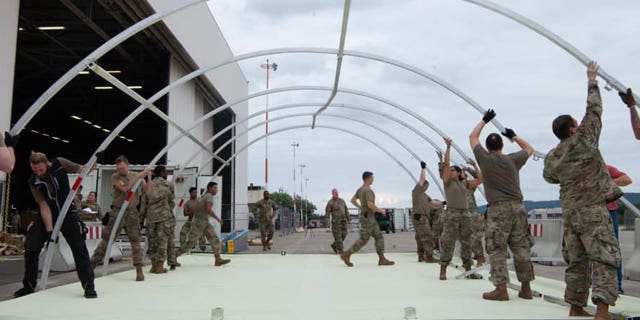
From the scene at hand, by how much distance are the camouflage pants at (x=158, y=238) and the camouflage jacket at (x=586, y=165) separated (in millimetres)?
6405

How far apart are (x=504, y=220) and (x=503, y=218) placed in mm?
24

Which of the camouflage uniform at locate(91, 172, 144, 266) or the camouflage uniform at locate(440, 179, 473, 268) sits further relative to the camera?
the camouflage uniform at locate(91, 172, 144, 266)

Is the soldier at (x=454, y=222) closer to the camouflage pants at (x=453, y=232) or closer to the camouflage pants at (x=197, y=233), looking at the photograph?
the camouflage pants at (x=453, y=232)

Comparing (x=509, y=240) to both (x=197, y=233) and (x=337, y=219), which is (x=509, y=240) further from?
(x=337, y=219)

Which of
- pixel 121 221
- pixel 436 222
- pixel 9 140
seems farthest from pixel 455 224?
pixel 9 140

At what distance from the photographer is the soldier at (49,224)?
586 cm

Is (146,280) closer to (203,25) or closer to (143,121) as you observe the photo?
(203,25)

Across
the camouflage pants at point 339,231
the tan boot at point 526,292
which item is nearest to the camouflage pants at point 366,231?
the camouflage pants at point 339,231

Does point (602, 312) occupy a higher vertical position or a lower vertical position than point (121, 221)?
lower

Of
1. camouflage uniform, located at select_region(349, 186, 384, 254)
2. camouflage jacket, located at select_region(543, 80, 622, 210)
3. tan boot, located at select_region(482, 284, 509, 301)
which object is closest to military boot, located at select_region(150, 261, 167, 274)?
camouflage uniform, located at select_region(349, 186, 384, 254)

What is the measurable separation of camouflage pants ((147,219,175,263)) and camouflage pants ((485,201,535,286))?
5478 millimetres

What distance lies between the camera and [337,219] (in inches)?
534

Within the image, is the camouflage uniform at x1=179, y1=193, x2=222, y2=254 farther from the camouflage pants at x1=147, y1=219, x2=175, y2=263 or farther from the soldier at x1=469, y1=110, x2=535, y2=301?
the soldier at x1=469, y1=110, x2=535, y2=301

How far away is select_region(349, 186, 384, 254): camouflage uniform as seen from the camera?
9711 millimetres
